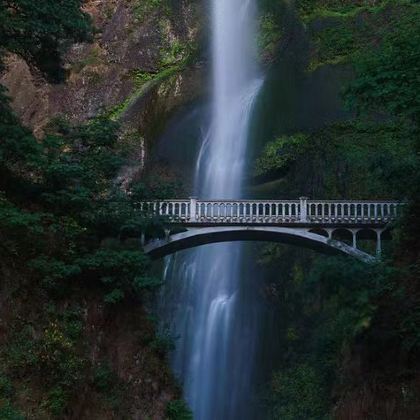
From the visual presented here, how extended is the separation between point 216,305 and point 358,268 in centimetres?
1405

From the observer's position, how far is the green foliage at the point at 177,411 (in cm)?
1739

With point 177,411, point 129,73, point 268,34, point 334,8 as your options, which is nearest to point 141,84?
point 129,73

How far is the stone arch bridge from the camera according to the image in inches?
814

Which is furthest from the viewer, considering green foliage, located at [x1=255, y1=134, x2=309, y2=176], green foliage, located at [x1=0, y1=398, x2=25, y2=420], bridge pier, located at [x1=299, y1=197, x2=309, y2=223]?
green foliage, located at [x1=255, y1=134, x2=309, y2=176]

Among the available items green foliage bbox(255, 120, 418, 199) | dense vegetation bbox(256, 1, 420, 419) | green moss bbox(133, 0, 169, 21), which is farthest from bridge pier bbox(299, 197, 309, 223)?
green moss bbox(133, 0, 169, 21)

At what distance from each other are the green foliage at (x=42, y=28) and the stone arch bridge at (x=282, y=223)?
5.34 meters

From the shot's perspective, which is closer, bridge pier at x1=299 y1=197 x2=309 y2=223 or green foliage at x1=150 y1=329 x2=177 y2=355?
green foliage at x1=150 y1=329 x2=177 y2=355

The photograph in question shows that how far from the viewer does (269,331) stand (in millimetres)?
26250

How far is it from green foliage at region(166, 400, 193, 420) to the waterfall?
7520 mm

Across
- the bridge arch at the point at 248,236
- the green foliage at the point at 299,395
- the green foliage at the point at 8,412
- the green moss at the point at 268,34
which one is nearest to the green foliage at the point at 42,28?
the bridge arch at the point at 248,236

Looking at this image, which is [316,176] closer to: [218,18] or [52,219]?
[52,219]

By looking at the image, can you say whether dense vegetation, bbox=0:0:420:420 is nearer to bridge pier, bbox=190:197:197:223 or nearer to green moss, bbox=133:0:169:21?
bridge pier, bbox=190:197:197:223

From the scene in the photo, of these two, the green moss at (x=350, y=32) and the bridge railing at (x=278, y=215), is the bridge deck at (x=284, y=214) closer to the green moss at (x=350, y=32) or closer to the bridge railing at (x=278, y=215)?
the bridge railing at (x=278, y=215)

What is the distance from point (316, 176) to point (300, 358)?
7290mm
